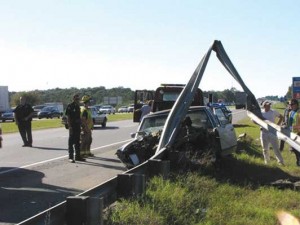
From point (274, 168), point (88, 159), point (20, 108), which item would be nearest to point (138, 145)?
point (274, 168)

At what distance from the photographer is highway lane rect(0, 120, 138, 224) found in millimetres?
8555

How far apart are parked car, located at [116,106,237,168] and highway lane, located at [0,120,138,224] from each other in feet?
3.15

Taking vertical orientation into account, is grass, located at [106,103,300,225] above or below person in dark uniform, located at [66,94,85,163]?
below

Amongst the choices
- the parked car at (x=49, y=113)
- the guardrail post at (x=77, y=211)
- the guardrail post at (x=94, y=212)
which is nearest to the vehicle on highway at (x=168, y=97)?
the guardrail post at (x=94, y=212)

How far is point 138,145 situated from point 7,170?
12.6 ft

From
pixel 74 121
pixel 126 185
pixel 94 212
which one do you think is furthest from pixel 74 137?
pixel 94 212

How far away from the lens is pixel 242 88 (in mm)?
13523

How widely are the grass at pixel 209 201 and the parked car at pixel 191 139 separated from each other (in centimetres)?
64

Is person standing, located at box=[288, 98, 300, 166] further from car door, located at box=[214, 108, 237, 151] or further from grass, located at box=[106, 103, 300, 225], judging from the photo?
grass, located at box=[106, 103, 300, 225]

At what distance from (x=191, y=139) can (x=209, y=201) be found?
11.7 ft

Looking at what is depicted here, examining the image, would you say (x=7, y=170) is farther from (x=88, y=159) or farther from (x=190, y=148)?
(x=190, y=148)

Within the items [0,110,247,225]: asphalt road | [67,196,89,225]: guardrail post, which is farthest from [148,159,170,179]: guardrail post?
[67,196,89,225]: guardrail post

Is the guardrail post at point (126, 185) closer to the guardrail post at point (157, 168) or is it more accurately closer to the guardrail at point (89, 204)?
the guardrail at point (89, 204)

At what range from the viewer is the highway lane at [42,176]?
8.55 meters
